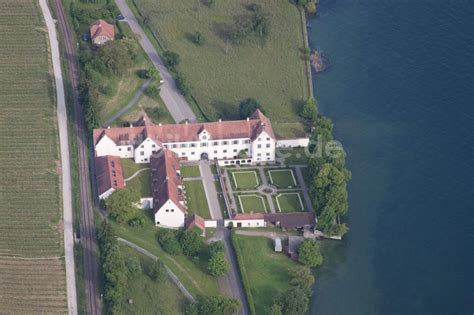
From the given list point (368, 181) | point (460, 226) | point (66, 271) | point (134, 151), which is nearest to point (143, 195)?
point (134, 151)

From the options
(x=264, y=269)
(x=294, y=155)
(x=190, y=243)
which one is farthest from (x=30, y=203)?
(x=294, y=155)

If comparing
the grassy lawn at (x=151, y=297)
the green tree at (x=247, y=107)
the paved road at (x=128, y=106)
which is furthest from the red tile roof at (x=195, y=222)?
the paved road at (x=128, y=106)

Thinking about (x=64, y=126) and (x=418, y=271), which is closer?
(x=418, y=271)

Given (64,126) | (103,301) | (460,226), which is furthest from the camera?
(64,126)

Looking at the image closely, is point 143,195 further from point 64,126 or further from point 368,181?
point 368,181

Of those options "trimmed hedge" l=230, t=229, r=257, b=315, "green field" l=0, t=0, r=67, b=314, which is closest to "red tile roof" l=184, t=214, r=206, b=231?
"trimmed hedge" l=230, t=229, r=257, b=315

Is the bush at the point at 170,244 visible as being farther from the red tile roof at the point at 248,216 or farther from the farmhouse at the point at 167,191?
the red tile roof at the point at 248,216

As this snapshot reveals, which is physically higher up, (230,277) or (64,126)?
(64,126)
